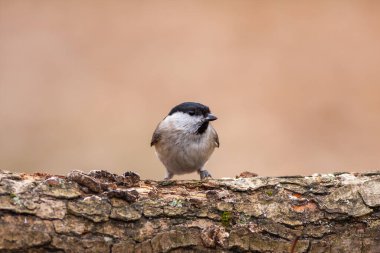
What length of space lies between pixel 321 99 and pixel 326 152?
3.77 feet

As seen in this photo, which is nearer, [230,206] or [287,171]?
[230,206]

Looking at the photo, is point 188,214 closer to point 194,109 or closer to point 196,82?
point 194,109

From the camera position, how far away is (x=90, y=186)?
293 cm

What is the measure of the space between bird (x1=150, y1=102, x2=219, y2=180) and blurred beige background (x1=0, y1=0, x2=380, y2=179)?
6.37 ft

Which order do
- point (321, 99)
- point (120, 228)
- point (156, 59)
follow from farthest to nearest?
point (156, 59), point (321, 99), point (120, 228)

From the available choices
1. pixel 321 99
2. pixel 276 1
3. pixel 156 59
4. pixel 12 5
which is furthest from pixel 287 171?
pixel 12 5

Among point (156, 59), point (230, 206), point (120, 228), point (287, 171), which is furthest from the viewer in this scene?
point (156, 59)

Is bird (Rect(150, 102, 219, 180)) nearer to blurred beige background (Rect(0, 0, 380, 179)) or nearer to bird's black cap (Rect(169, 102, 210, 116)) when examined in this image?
bird's black cap (Rect(169, 102, 210, 116))

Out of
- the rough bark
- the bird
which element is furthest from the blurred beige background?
the rough bark

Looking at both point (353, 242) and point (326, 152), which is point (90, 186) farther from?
point (326, 152)

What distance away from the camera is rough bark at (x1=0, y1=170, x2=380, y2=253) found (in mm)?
2771

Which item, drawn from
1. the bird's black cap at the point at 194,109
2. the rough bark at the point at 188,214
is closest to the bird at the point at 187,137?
the bird's black cap at the point at 194,109

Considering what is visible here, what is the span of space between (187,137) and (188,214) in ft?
6.73

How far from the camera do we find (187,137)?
5.02m
